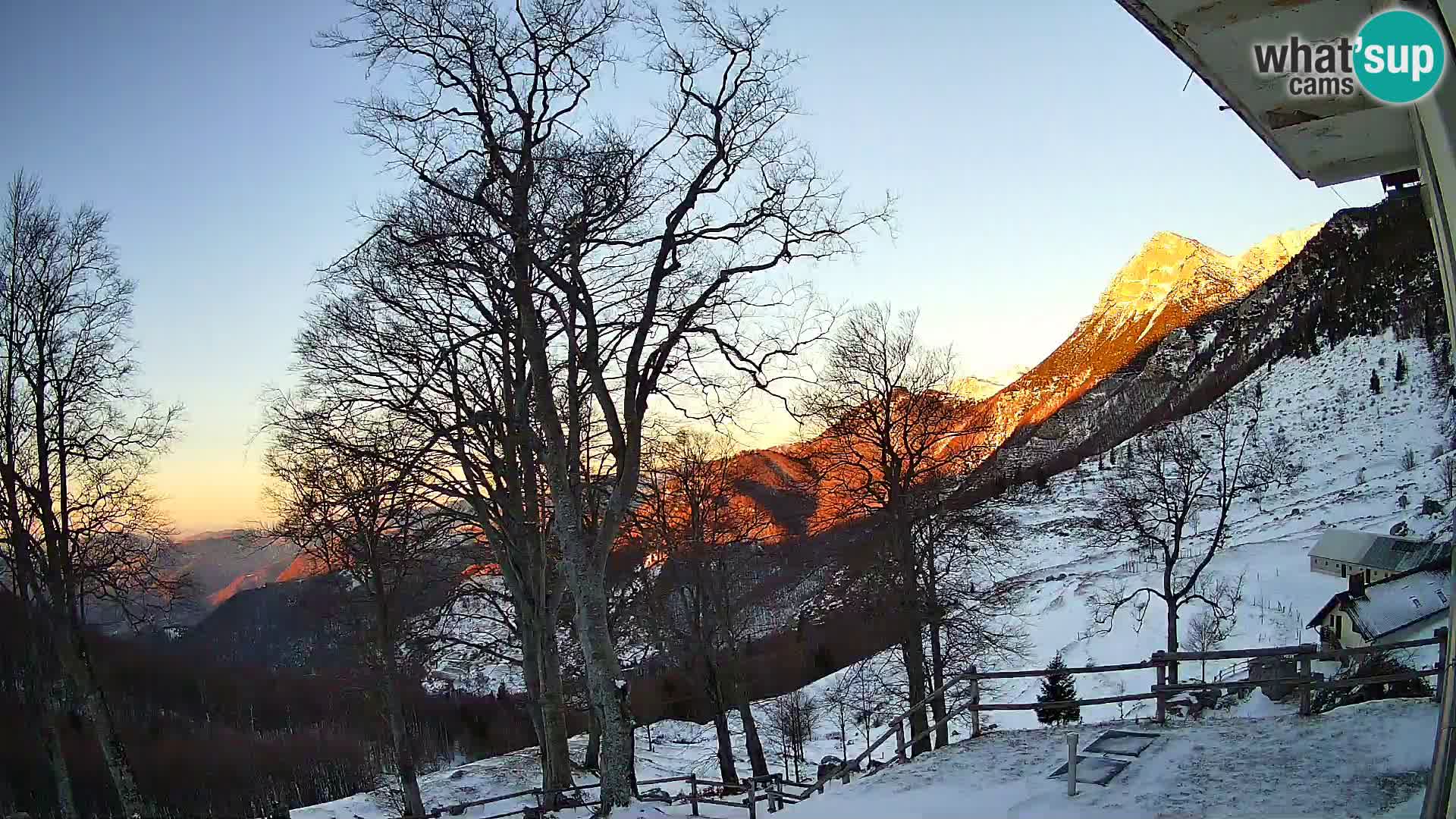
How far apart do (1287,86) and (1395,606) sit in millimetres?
Answer: 23563

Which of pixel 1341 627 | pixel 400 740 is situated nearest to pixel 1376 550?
pixel 1341 627

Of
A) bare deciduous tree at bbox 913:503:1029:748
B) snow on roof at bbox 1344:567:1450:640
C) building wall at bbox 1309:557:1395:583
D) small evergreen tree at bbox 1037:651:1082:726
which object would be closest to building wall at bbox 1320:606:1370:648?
snow on roof at bbox 1344:567:1450:640

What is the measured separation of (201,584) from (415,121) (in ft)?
31.2

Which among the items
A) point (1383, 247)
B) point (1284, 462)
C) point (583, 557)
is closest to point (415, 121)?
point (583, 557)

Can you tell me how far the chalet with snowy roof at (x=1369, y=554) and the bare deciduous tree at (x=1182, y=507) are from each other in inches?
144

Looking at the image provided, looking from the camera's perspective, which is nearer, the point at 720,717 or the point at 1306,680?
the point at 1306,680

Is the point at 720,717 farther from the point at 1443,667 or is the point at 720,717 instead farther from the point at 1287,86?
the point at 1287,86

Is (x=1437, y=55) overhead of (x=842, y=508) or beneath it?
overhead

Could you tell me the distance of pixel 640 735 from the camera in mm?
33594

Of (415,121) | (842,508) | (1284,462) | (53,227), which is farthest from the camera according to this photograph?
(1284,462)

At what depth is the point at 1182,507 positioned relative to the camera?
25.3 m

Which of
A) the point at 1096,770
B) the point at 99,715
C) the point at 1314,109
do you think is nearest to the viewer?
the point at 1314,109

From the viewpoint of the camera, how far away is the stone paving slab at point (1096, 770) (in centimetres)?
833

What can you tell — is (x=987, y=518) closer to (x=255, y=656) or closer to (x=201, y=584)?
(x=201, y=584)
